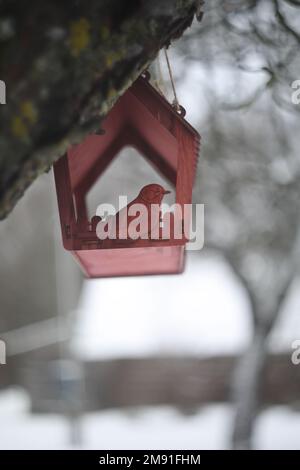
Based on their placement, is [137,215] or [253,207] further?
[253,207]

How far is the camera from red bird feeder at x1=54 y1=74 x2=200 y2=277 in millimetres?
1273

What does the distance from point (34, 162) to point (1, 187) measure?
0.17 feet

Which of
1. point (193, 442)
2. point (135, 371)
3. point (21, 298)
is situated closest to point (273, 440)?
point (193, 442)

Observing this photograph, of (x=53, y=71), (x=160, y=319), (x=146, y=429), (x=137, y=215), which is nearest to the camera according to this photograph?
(x=53, y=71)

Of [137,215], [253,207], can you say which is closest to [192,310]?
[253,207]

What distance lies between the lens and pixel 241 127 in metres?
4.96

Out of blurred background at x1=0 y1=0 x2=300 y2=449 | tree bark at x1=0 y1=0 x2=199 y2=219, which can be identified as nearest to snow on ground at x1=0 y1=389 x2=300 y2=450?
blurred background at x1=0 y1=0 x2=300 y2=449

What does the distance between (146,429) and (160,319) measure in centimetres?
139

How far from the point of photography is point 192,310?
6.96m

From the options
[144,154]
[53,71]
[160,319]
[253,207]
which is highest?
[253,207]

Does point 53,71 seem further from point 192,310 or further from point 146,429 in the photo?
point 192,310

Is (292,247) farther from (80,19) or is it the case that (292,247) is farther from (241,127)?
(80,19)

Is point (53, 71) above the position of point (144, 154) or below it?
below

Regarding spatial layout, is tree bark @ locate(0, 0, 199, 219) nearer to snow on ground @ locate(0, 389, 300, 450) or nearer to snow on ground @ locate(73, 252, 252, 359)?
snow on ground @ locate(0, 389, 300, 450)
